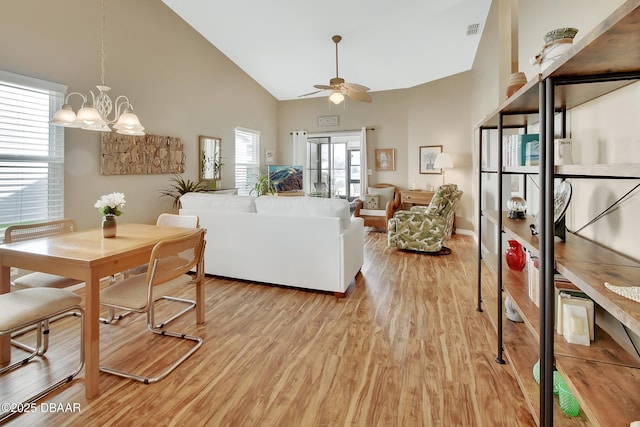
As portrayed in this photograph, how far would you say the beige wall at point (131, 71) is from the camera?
3.28 meters

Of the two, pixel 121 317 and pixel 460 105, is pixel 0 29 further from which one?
pixel 460 105

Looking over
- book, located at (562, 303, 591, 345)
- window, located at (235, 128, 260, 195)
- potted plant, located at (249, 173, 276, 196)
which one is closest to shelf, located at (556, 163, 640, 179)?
book, located at (562, 303, 591, 345)

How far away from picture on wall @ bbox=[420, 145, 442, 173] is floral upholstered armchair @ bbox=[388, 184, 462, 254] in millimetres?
1926

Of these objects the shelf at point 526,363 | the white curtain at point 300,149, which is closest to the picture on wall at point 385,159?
the white curtain at point 300,149

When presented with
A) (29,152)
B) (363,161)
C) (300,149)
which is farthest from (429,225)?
(29,152)

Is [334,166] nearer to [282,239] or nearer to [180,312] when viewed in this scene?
[282,239]

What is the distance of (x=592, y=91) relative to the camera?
4.81ft

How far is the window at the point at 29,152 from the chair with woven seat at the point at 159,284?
196 cm

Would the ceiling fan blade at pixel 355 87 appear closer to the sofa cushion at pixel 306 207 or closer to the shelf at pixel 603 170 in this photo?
the sofa cushion at pixel 306 207

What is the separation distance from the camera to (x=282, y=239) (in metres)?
3.42

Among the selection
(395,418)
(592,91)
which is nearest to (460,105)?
(592,91)

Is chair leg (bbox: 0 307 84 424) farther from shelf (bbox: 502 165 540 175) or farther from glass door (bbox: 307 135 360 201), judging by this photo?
glass door (bbox: 307 135 360 201)

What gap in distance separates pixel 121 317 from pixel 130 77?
3.17 metres

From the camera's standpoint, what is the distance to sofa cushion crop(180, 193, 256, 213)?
3598mm
